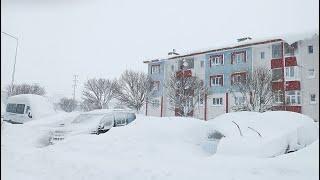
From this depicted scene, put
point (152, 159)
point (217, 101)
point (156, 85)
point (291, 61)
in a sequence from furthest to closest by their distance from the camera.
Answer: point (156, 85) → point (217, 101) → point (291, 61) → point (152, 159)

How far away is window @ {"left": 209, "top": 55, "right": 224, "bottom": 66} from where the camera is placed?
4134 centimetres

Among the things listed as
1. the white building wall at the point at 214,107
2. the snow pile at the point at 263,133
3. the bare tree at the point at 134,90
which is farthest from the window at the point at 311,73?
the snow pile at the point at 263,133

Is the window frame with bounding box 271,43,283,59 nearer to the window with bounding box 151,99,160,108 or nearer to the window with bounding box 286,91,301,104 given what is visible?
the window with bounding box 286,91,301,104

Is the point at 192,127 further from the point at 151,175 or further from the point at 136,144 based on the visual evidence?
the point at 151,175

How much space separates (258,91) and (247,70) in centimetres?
570

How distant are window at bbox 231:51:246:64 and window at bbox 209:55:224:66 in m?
1.53

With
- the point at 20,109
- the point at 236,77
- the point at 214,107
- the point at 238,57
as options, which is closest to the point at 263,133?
the point at 20,109

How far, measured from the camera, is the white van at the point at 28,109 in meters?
23.2

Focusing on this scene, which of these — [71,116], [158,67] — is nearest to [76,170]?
[71,116]

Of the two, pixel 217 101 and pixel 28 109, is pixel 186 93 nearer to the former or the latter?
pixel 217 101

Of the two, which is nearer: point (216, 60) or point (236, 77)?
point (236, 77)

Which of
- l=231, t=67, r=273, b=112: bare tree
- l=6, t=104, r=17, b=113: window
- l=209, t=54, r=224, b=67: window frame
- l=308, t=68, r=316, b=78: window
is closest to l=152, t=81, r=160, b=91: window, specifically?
l=209, t=54, r=224, b=67: window frame

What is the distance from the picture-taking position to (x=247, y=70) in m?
36.9

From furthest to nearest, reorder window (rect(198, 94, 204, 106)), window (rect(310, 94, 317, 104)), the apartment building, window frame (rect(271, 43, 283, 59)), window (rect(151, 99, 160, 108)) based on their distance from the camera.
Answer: window (rect(151, 99, 160, 108)), window (rect(198, 94, 204, 106)), window frame (rect(271, 43, 283, 59)), the apartment building, window (rect(310, 94, 317, 104))
